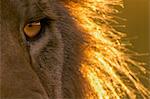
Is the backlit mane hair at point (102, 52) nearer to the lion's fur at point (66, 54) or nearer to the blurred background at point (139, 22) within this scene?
the lion's fur at point (66, 54)

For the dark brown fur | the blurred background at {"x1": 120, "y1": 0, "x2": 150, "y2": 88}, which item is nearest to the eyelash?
the dark brown fur

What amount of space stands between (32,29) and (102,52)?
1220mm

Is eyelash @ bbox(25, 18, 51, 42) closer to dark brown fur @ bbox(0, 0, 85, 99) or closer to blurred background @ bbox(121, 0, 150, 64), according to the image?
dark brown fur @ bbox(0, 0, 85, 99)

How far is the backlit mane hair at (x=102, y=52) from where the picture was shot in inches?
203

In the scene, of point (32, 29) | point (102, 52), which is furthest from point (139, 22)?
point (32, 29)

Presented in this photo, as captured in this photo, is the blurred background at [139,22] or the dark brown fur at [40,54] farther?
the blurred background at [139,22]

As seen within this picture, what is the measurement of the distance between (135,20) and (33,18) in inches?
398

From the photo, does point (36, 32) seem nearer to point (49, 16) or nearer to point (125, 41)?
point (49, 16)

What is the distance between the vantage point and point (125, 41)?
6191 mm

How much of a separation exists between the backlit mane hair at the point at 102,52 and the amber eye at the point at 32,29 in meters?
0.81

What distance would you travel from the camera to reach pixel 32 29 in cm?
419

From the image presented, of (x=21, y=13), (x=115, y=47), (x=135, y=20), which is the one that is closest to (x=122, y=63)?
(x=115, y=47)

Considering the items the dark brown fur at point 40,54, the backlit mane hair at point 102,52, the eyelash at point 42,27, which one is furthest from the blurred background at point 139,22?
the eyelash at point 42,27

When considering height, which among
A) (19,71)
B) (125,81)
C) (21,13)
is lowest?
(125,81)
